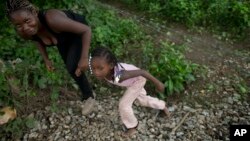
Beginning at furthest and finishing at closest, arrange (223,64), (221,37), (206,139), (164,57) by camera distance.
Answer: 1. (221,37)
2. (223,64)
3. (164,57)
4. (206,139)

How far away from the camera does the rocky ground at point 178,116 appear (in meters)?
4.04

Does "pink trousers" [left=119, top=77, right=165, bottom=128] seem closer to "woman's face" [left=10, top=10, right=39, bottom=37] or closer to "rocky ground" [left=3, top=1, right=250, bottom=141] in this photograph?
"rocky ground" [left=3, top=1, right=250, bottom=141]

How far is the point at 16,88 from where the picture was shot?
13.7ft

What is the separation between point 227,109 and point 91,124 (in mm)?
1704

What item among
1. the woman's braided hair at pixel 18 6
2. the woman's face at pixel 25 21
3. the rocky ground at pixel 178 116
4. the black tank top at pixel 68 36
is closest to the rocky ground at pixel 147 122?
the rocky ground at pixel 178 116

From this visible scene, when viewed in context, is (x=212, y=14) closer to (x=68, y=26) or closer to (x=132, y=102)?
(x=132, y=102)

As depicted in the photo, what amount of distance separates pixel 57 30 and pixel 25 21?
1.11 feet

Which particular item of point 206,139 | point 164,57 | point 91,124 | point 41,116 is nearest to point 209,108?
point 206,139

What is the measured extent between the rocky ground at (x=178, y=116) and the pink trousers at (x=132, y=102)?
234 millimetres

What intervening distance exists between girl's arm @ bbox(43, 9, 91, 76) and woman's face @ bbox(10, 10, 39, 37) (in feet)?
0.45

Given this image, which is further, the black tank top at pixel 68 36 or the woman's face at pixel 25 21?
the black tank top at pixel 68 36

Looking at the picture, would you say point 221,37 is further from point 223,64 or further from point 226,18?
point 223,64

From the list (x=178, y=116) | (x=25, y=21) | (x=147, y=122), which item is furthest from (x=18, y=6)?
(x=178, y=116)

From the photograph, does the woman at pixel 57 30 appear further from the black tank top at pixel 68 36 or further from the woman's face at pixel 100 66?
the woman's face at pixel 100 66
